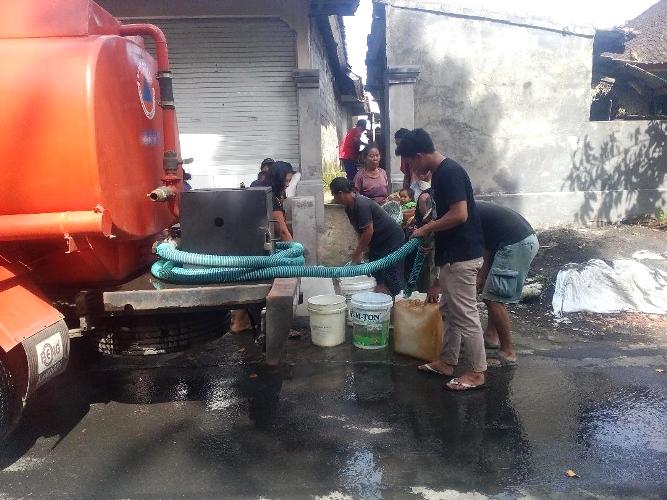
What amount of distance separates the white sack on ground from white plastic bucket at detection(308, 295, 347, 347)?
2.55 m

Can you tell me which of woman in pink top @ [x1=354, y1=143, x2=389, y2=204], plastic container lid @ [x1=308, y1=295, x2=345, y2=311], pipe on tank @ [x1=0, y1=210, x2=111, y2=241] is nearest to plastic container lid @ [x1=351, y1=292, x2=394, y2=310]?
plastic container lid @ [x1=308, y1=295, x2=345, y2=311]

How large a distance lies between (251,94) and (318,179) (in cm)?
172

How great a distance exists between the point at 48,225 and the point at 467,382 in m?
2.99

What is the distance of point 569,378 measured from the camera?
14.2ft

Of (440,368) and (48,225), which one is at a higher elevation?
(48,225)

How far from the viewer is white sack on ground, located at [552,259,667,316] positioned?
599 centimetres

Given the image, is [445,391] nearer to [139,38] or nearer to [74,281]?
[74,281]

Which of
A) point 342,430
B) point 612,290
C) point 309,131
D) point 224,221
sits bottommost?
point 342,430

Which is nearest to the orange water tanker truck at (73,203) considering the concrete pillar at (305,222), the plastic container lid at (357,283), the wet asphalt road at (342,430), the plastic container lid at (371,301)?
the wet asphalt road at (342,430)

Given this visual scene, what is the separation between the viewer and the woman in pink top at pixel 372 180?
7555 mm

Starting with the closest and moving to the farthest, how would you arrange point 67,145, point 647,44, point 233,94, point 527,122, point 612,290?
point 67,145
point 612,290
point 233,94
point 527,122
point 647,44

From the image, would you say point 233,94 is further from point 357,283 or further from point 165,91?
point 165,91

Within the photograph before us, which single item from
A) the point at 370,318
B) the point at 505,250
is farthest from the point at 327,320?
the point at 505,250

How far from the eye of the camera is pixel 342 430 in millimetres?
3576
